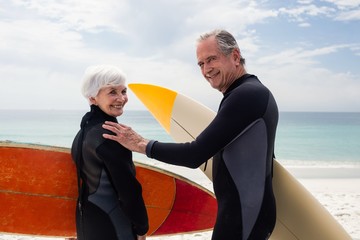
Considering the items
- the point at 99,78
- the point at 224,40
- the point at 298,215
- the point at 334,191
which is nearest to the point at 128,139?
the point at 99,78

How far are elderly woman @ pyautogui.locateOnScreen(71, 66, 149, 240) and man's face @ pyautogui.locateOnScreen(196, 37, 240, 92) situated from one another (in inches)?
15.2

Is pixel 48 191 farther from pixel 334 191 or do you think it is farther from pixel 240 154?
pixel 334 191

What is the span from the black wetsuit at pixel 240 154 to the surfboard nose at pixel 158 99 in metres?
1.97

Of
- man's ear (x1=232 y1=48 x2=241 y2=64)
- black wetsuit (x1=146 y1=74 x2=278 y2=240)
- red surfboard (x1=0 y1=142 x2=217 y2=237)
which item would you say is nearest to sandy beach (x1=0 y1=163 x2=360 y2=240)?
red surfboard (x1=0 y1=142 x2=217 y2=237)

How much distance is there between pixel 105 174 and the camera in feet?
4.98

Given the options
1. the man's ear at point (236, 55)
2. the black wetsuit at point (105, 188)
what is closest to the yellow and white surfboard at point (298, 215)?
the black wetsuit at point (105, 188)

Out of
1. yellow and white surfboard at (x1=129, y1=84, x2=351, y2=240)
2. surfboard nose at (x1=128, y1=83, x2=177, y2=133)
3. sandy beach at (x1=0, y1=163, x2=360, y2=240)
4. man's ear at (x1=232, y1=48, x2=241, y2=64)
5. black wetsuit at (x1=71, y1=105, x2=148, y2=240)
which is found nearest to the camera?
black wetsuit at (x1=71, y1=105, x2=148, y2=240)

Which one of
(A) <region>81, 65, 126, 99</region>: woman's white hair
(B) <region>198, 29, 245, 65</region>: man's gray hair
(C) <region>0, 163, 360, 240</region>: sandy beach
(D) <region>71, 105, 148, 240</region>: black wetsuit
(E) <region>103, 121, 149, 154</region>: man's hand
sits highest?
(B) <region>198, 29, 245, 65</region>: man's gray hair

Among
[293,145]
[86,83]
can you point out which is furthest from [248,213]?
[293,145]

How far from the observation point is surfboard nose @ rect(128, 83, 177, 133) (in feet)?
11.4

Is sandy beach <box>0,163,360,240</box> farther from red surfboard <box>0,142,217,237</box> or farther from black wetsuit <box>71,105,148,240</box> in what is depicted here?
black wetsuit <box>71,105,148,240</box>

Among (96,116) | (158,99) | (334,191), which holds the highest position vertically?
(96,116)

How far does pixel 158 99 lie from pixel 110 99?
2022 millimetres

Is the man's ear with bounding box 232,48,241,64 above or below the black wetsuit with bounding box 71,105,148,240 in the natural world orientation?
above
